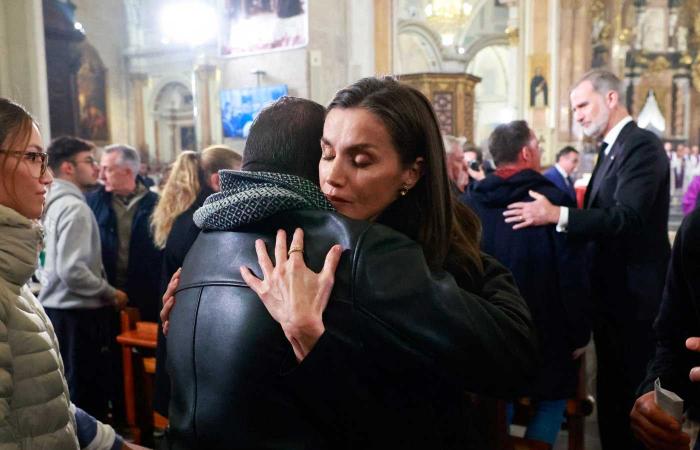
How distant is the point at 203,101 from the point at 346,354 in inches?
760

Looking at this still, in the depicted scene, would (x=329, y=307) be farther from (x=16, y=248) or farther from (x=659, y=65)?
(x=659, y=65)

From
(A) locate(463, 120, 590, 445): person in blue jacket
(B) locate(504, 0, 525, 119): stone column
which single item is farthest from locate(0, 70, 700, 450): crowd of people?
(B) locate(504, 0, 525, 119): stone column

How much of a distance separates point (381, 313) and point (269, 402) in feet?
0.82

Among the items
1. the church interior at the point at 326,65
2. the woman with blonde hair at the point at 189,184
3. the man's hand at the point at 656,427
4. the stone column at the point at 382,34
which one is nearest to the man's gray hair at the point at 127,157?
the woman with blonde hair at the point at 189,184

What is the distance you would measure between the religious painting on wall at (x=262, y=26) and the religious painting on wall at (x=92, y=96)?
28.0 feet

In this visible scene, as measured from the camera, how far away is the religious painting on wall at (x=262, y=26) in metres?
12.0

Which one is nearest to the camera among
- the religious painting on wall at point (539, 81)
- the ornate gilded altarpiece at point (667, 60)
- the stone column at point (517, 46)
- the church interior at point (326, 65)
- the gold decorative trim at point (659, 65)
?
the church interior at point (326, 65)

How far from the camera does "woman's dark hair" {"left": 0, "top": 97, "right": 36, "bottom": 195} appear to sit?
5.81 ft

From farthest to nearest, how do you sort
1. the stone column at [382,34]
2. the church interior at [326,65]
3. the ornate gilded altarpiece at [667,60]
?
the ornate gilded altarpiece at [667,60], the stone column at [382,34], the church interior at [326,65]

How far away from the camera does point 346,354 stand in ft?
3.51

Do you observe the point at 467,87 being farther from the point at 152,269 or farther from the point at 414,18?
the point at 152,269

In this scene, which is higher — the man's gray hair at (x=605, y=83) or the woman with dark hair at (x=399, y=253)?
the man's gray hair at (x=605, y=83)

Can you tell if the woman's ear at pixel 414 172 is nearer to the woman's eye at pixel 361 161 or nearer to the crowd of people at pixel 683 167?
the woman's eye at pixel 361 161

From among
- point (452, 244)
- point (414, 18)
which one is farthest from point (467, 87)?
point (452, 244)
